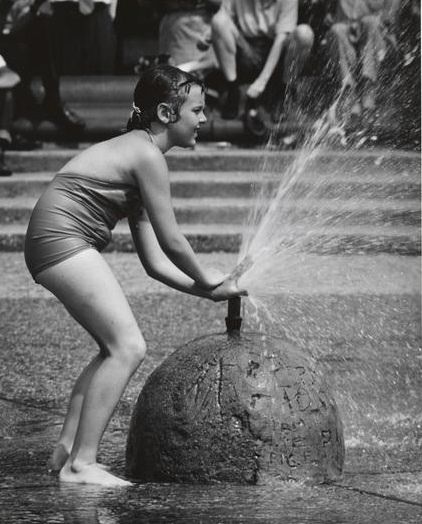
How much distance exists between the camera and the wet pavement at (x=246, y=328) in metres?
4.32

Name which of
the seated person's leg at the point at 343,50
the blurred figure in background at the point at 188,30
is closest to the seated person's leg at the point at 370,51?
the seated person's leg at the point at 343,50

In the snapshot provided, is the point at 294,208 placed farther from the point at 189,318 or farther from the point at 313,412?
the point at 313,412

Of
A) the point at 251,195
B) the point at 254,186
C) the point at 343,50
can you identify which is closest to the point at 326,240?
the point at 251,195

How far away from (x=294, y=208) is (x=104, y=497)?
623cm

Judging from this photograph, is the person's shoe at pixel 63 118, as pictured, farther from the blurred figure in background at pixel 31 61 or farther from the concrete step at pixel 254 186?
the concrete step at pixel 254 186

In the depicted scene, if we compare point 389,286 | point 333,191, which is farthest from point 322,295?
point 333,191

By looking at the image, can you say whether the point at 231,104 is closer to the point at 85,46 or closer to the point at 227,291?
the point at 85,46

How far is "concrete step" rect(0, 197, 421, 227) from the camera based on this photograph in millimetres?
10820

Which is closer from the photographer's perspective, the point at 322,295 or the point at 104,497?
the point at 104,497

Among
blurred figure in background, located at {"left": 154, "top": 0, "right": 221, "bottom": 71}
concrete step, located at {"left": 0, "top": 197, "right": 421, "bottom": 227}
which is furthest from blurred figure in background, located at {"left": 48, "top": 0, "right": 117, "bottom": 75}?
concrete step, located at {"left": 0, "top": 197, "right": 421, "bottom": 227}

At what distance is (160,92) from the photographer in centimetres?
491

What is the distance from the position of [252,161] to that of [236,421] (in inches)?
317

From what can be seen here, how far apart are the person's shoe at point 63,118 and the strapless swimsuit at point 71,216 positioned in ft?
28.3

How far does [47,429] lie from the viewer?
5.77 metres
